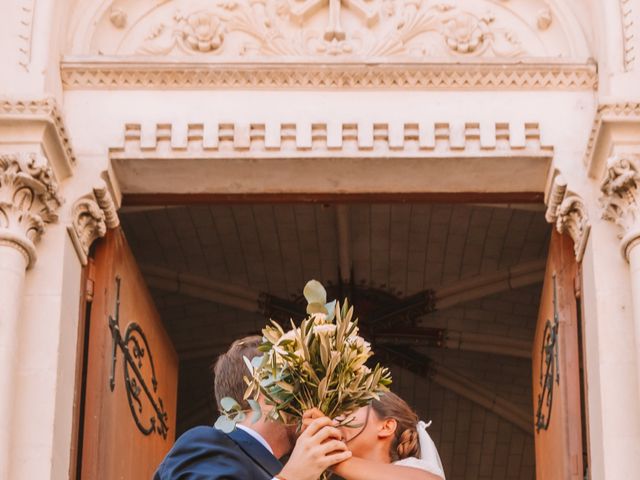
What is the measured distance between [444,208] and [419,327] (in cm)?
154

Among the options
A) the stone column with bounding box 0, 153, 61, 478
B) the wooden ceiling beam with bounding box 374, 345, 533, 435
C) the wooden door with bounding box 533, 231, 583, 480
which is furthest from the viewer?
the wooden ceiling beam with bounding box 374, 345, 533, 435

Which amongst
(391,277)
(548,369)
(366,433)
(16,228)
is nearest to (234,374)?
(366,433)

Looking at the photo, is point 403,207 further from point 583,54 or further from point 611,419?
point 611,419

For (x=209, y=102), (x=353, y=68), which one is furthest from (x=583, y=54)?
(x=209, y=102)

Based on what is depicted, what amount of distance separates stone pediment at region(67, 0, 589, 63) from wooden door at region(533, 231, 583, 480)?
40.3 inches

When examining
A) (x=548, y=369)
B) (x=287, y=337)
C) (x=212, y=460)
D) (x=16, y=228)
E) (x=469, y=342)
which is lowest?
(x=212, y=460)

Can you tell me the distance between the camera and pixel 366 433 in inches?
279

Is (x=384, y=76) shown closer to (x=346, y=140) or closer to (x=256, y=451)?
(x=346, y=140)

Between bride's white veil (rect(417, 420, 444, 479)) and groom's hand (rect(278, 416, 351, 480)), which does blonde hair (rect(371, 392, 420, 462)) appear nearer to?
bride's white veil (rect(417, 420, 444, 479))

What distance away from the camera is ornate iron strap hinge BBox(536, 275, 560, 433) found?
991 cm

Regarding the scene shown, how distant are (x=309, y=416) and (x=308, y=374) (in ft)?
0.50

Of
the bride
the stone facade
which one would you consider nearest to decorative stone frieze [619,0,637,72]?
the stone facade

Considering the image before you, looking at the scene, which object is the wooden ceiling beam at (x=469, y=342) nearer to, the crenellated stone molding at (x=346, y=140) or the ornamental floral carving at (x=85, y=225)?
the crenellated stone molding at (x=346, y=140)

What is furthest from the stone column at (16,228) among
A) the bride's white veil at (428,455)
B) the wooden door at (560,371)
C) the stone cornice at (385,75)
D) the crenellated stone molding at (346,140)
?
the wooden door at (560,371)
